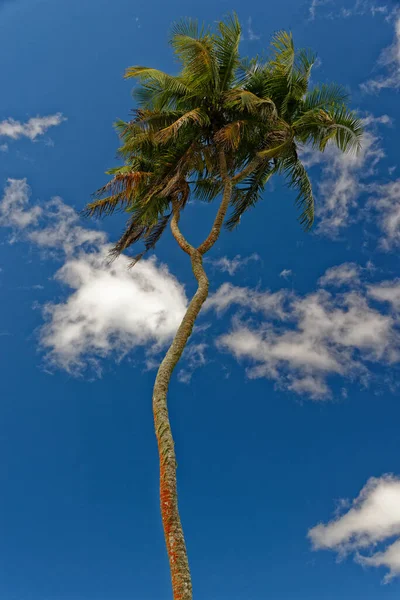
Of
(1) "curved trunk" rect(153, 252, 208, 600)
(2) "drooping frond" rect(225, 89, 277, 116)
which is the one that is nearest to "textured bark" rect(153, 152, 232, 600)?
(1) "curved trunk" rect(153, 252, 208, 600)

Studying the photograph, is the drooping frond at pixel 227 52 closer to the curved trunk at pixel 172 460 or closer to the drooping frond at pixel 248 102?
the drooping frond at pixel 248 102

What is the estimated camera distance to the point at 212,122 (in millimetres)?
14633

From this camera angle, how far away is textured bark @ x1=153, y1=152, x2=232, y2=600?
8.05 m

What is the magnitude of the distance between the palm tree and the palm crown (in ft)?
0.10

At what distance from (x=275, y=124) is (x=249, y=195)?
2881mm

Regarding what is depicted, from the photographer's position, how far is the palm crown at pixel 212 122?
45.6 feet

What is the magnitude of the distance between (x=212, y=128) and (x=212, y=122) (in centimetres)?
18

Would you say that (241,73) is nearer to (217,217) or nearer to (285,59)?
(285,59)

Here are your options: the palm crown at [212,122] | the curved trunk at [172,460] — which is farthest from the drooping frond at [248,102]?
the curved trunk at [172,460]

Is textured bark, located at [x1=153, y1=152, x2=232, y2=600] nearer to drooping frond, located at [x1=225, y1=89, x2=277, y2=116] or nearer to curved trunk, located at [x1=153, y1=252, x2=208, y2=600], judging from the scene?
curved trunk, located at [x1=153, y1=252, x2=208, y2=600]

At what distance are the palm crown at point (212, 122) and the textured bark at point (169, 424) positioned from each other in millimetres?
1057

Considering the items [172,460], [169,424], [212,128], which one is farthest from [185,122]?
[172,460]

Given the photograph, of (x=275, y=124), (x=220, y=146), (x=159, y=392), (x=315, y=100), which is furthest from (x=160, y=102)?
(x=159, y=392)

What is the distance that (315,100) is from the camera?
Answer: 1527 centimetres
